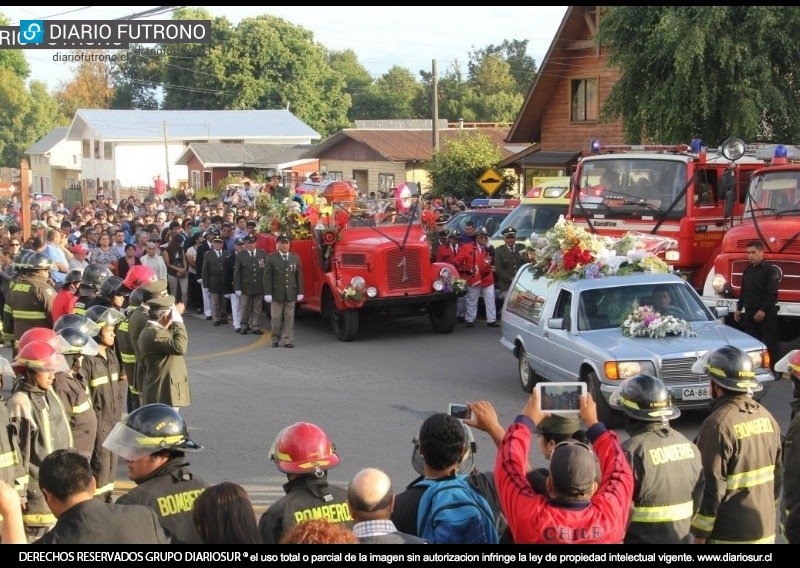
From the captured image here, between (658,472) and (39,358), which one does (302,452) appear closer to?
(658,472)

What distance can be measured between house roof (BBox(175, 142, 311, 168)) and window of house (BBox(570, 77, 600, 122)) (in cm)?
2698

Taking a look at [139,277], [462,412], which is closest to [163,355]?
[139,277]

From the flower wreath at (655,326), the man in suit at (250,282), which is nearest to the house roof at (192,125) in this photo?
the man in suit at (250,282)

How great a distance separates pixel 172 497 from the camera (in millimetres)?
5559

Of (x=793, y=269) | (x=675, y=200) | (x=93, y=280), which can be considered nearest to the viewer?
(x=93, y=280)

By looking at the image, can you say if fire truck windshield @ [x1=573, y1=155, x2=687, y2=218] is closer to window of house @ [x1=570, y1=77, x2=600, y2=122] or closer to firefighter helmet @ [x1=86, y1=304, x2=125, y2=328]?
firefighter helmet @ [x1=86, y1=304, x2=125, y2=328]

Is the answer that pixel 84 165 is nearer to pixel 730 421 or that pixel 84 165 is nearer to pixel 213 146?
pixel 213 146

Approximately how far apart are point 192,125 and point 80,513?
223ft

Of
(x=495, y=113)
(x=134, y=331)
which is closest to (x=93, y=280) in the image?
(x=134, y=331)

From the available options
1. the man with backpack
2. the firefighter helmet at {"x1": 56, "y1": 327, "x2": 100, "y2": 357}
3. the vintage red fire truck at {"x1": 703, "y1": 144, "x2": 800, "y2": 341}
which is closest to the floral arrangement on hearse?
the vintage red fire truck at {"x1": 703, "y1": 144, "x2": 800, "y2": 341}

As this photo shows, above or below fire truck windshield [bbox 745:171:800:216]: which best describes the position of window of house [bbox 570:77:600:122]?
above

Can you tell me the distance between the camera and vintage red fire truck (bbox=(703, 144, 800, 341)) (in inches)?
562

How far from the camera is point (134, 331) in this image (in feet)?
33.8

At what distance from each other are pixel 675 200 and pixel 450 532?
520 inches
